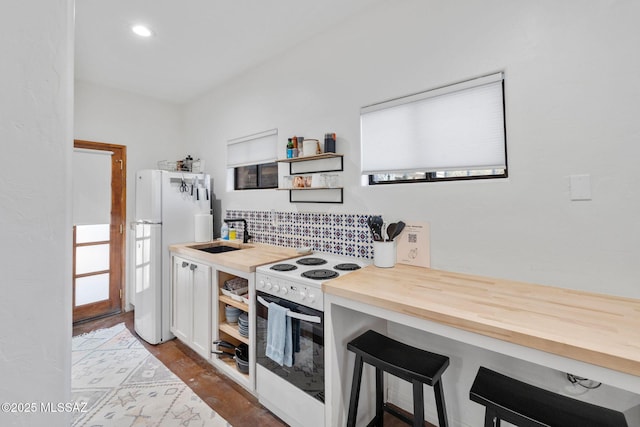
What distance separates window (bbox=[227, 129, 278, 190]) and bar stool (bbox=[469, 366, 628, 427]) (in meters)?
2.26

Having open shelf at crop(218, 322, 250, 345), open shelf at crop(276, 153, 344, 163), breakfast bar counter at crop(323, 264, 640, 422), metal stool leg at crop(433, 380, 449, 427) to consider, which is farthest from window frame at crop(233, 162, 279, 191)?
metal stool leg at crop(433, 380, 449, 427)

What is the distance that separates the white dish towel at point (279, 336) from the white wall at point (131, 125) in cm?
272

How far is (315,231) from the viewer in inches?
94.7

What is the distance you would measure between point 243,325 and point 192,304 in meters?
0.68

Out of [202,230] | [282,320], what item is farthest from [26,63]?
[202,230]

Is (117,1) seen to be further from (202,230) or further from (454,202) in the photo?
(454,202)

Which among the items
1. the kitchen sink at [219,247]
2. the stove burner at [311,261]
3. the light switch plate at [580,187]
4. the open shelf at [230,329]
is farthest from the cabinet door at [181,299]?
the light switch plate at [580,187]

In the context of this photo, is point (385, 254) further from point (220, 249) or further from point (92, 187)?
point (92, 187)

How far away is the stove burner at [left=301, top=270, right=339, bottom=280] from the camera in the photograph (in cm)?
167

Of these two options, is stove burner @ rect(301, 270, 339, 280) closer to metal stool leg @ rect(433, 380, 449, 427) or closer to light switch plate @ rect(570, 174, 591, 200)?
metal stool leg @ rect(433, 380, 449, 427)

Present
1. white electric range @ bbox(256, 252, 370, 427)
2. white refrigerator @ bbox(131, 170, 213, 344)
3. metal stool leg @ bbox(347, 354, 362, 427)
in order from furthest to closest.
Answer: white refrigerator @ bbox(131, 170, 213, 344) < white electric range @ bbox(256, 252, 370, 427) < metal stool leg @ bbox(347, 354, 362, 427)

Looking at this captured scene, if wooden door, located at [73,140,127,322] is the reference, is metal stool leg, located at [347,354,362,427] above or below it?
below

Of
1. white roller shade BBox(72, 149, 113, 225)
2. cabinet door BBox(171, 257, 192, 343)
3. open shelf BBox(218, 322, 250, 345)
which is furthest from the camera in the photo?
white roller shade BBox(72, 149, 113, 225)

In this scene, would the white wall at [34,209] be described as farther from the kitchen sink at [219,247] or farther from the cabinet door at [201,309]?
the kitchen sink at [219,247]
